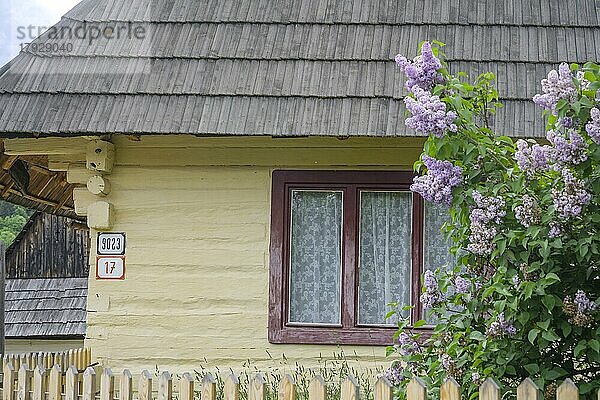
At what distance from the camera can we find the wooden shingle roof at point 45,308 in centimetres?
2273

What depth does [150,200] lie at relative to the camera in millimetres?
8500

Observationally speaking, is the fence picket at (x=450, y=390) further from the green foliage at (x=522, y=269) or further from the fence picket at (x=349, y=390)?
the fence picket at (x=349, y=390)

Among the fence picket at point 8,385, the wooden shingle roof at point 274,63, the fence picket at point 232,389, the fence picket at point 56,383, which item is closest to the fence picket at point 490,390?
the fence picket at point 232,389

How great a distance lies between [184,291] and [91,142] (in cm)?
142

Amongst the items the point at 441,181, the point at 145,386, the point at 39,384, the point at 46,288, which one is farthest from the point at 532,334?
the point at 46,288

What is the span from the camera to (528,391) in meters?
4.47

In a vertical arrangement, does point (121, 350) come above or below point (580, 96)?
below

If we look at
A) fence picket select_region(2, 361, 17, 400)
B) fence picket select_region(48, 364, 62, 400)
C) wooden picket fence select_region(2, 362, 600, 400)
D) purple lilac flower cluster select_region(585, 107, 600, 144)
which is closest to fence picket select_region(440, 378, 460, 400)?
wooden picket fence select_region(2, 362, 600, 400)

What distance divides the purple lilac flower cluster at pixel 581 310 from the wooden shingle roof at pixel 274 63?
307cm

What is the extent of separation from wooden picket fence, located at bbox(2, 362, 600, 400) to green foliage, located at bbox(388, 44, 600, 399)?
33 centimetres

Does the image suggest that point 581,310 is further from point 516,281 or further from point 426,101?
point 426,101

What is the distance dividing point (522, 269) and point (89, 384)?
2.55m

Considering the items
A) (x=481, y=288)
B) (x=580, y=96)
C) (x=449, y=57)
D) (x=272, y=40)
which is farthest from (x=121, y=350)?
(x=580, y=96)

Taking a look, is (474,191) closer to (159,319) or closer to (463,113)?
(463,113)
